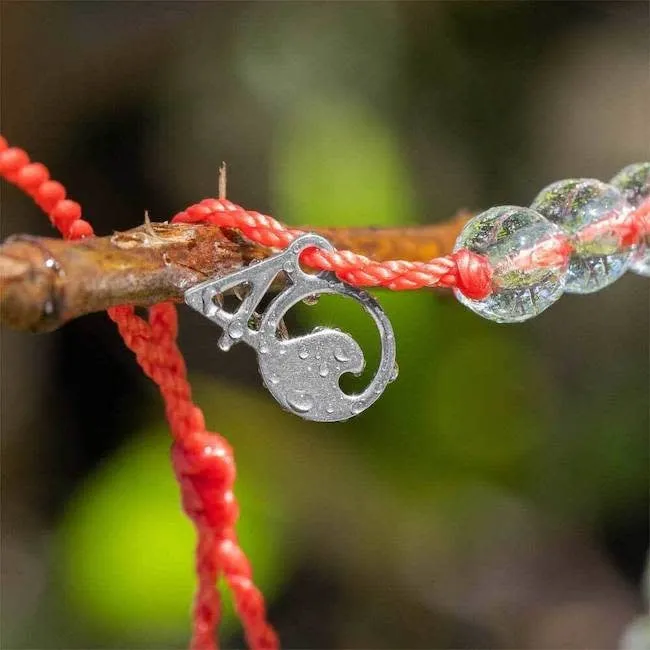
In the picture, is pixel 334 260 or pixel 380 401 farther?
pixel 380 401

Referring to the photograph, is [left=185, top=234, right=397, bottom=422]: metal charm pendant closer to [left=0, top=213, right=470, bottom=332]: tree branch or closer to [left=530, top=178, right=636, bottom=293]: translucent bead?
[left=0, top=213, right=470, bottom=332]: tree branch

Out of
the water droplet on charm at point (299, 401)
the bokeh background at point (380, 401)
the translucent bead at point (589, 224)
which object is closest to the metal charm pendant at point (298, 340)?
the water droplet on charm at point (299, 401)

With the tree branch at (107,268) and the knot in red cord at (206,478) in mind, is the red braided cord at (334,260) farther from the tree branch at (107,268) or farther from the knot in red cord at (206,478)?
the knot in red cord at (206,478)

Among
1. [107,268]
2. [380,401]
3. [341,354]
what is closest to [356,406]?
[341,354]

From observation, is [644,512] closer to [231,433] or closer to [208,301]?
[231,433]

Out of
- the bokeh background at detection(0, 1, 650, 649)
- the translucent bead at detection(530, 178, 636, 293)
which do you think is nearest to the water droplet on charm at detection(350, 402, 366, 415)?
the translucent bead at detection(530, 178, 636, 293)

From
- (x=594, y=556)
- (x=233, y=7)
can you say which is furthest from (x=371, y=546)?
(x=233, y=7)

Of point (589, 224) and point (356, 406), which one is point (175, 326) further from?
point (589, 224)
